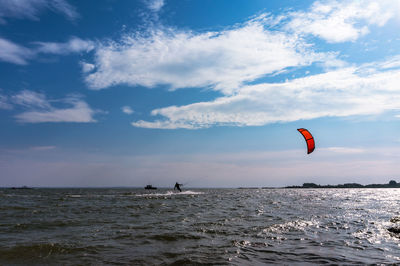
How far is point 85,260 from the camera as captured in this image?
8.70m

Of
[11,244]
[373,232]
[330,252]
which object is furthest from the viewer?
[373,232]

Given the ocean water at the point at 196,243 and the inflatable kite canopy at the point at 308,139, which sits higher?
the inflatable kite canopy at the point at 308,139

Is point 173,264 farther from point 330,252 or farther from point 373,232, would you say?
point 373,232

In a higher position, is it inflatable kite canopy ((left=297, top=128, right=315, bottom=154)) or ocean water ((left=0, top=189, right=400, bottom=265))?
inflatable kite canopy ((left=297, top=128, right=315, bottom=154))

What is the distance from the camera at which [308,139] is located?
20.5 m

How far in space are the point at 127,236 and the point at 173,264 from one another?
4.71m

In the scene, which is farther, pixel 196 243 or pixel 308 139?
pixel 308 139

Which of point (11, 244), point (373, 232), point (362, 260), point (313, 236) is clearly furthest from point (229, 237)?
point (11, 244)

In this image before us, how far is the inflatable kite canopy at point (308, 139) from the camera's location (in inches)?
785

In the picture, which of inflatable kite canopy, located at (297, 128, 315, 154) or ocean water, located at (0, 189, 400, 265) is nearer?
ocean water, located at (0, 189, 400, 265)

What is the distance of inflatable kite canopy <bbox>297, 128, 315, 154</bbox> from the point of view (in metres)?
19.9

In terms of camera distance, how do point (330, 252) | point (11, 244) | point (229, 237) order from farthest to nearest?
point (229, 237)
point (11, 244)
point (330, 252)

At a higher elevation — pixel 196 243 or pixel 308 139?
pixel 308 139

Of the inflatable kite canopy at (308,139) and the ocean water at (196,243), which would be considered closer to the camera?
the ocean water at (196,243)
